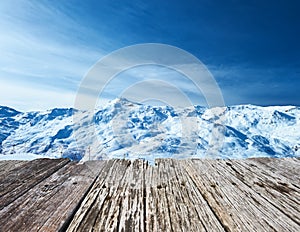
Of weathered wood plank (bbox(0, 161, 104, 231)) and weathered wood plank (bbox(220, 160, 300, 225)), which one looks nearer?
weathered wood plank (bbox(0, 161, 104, 231))

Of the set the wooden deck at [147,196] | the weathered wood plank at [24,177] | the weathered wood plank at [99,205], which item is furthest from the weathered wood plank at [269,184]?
the weathered wood plank at [24,177]

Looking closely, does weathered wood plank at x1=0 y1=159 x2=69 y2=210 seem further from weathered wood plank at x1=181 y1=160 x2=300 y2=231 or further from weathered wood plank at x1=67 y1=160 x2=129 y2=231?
weathered wood plank at x1=181 y1=160 x2=300 y2=231

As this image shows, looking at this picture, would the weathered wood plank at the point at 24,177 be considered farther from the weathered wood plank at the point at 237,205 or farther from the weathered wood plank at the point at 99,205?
the weathered wood plank at the point at 237,205

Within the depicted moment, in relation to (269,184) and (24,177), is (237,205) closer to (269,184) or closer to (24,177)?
(269,184)

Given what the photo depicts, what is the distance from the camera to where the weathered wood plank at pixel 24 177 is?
1.60 m

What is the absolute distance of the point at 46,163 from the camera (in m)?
2.44

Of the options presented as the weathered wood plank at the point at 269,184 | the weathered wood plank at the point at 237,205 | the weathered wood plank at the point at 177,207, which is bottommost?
the weathered wood plank at the point at 177,207

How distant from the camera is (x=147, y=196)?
1643mm

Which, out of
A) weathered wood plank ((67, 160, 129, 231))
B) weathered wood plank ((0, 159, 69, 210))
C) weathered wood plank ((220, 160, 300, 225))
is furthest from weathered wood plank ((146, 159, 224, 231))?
weathered wood plank ((0, 159, 69, 210))

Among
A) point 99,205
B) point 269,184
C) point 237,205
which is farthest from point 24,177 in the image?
point 269,184

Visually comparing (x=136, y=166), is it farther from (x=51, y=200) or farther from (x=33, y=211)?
(x=33, y=211)

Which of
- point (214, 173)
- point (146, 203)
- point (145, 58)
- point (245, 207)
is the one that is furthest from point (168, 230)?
point (145, 58)

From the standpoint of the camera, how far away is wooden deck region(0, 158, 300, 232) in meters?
1.27

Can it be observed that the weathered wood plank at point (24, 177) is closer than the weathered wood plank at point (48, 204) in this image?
No
